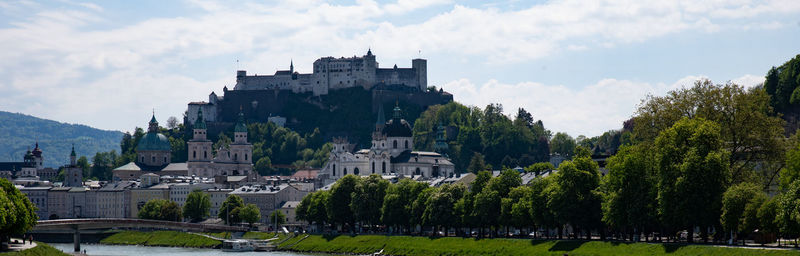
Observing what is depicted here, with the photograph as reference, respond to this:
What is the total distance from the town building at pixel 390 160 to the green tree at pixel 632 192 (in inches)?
3698

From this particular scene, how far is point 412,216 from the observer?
121000mm

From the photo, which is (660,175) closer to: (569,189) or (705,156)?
(705,156)

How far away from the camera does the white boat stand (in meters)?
129

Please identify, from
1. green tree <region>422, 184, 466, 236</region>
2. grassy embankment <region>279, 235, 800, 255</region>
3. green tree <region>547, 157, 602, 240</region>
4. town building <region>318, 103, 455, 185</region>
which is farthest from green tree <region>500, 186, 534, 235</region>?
town building <region>318, 103, 455, 185</region>

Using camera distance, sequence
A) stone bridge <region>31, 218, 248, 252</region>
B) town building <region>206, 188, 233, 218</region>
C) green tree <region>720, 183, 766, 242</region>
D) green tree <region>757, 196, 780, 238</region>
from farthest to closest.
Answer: town building <region>206, 188, 233, 218</region>
stone bridge <region>31, 218, 248, 252</region>
green tree <region>720, 183, 766, 242</region>
green tree <region>757, 196, 780, 238</region>

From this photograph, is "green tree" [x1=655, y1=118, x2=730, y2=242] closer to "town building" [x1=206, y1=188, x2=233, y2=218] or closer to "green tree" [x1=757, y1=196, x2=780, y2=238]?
"green tree" [x1=757, y1=196, x2=780, y2=238]

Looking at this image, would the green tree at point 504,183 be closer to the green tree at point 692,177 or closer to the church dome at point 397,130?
the green tree at point 692,177

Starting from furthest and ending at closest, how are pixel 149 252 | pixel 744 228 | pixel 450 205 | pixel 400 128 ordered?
pixel 400 128 → pixel 149 252 → pixel 450 205 → pixel 744 228

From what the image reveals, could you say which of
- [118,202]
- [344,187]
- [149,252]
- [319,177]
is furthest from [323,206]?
[118,202]

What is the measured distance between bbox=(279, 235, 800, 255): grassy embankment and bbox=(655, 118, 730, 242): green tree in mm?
2147

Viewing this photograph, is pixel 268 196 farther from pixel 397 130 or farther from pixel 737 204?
pixel 737 204

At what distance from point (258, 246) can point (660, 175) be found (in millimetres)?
58477

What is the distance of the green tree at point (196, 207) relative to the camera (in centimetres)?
17188

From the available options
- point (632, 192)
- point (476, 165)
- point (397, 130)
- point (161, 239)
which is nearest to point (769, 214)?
point (632, 192)
